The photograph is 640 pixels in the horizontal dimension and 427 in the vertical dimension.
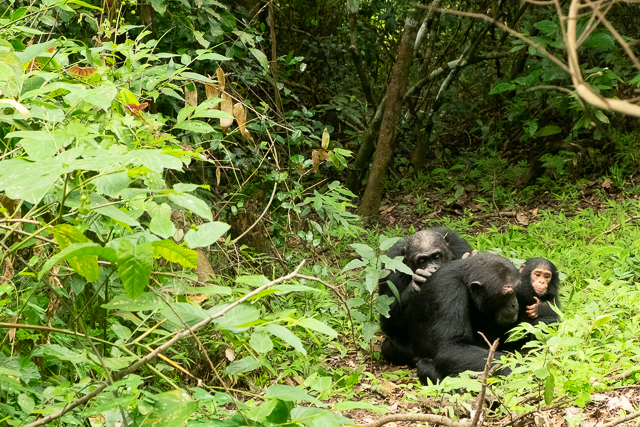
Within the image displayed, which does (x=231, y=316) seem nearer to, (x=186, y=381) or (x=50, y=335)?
(x=50, y=335)

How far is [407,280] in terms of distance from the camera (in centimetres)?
539

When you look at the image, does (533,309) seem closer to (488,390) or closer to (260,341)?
(488,390)

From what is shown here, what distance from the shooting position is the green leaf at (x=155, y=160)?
5.82 ft

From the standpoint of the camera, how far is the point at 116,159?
175 centimetres

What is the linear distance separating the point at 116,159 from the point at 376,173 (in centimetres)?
642

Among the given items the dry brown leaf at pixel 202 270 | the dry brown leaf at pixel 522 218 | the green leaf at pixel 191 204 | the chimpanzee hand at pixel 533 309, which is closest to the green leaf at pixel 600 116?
the dry brown leaf at pixel 522 218

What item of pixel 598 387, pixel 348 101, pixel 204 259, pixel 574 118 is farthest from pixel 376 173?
pixel 598 387

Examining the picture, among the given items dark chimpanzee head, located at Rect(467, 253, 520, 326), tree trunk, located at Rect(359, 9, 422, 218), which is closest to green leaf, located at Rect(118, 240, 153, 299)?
dark chimpanzee head, located at Rect(467, 253, 520, 326)

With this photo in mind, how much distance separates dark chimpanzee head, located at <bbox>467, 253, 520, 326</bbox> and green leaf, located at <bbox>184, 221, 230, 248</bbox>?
9.91ft

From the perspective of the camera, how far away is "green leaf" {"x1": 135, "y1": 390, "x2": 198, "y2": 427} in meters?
1.80

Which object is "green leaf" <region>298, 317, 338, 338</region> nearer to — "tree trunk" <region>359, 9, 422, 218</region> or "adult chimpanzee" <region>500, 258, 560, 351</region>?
"adult chimpanzee" <region>500, 258, 560, 351</region>

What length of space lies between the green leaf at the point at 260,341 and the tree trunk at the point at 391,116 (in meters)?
6.28

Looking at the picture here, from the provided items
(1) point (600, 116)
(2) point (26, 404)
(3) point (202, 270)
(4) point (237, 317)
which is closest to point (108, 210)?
(4) point (237, 317)

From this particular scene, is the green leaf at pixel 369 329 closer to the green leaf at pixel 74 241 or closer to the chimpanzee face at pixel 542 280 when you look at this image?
the chimpanzee face at pixel 542 280
